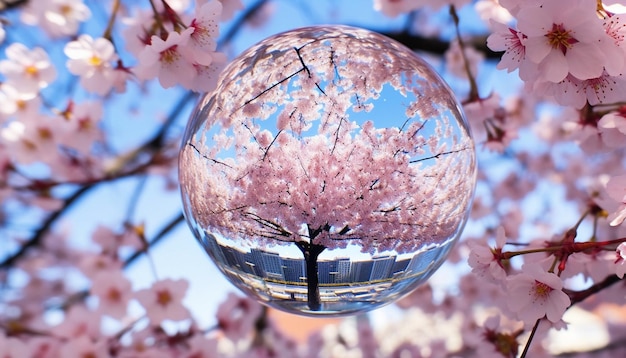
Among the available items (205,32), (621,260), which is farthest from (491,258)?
(205,32)

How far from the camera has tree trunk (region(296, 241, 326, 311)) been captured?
801mm

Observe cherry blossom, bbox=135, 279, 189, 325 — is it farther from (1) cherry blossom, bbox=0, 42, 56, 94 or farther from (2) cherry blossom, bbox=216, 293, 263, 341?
(1) cherry blossom, bbox=0, 42, 56, 94

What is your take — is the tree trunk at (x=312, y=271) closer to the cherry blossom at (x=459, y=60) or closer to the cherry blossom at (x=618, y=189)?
the cherry blossom at (x=618, y=189)

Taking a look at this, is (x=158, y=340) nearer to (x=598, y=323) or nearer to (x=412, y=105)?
(x=412, y=105)

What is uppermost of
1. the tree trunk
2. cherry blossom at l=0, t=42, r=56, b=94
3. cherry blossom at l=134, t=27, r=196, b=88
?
cherry blossom at l=134, t=27, r=196, b=88

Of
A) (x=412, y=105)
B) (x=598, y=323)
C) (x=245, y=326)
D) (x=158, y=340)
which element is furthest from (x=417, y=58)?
(x=598, y=323)

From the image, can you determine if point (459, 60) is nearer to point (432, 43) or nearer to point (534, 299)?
point (432, 43)

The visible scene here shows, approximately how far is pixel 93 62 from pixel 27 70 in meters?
0.61

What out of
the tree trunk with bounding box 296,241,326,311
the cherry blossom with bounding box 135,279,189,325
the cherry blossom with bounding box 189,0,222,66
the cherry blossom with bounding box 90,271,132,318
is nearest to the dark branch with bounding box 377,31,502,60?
the cherry blossom with bounding box 135,279,189,325

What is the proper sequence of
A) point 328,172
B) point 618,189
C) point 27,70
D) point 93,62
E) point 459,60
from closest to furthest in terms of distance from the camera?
point 328,172 → point 618,189 → point 93,62 → point 27,70 → point 459,60

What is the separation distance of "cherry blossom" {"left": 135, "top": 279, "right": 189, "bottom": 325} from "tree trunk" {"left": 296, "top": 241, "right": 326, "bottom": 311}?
1062mm

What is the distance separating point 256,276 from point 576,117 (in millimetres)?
920

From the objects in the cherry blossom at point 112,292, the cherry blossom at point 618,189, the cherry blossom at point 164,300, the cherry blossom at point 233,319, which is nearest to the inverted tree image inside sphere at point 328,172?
the cherry blossom at point 618,189

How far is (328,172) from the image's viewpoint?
0.78 metres
